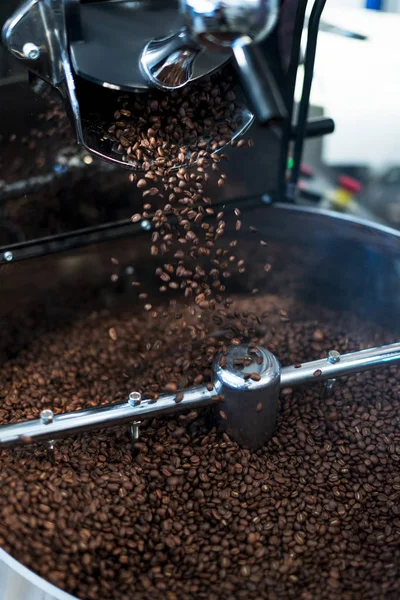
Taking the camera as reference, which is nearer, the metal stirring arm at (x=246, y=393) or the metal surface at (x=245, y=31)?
the metal surface at (x=245, y=31)

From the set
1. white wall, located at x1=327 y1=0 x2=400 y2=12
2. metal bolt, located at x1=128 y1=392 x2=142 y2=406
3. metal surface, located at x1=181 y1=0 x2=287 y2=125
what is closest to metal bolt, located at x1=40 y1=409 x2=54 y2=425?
metal bolt, located at x1=128 y1=392 x2=142 y2=406

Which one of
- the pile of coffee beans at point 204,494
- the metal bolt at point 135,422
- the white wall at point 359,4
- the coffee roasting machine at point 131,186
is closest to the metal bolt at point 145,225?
the coffee roasting machine at point 131,186

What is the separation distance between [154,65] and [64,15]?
0.13 meters

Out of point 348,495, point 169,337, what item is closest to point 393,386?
point 348,495

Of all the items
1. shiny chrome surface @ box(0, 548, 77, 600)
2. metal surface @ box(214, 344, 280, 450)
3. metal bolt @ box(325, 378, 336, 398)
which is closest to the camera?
shiny chrome surface @ box(0, 548, 77, 600)

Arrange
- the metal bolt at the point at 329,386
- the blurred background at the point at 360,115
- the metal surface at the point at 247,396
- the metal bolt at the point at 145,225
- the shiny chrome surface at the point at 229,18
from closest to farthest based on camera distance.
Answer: the shiny chrome surface at the point at 229,18
the metal surface at the point at 247,396
the metal bolt at the point at 329,386
the metal bolt at the point at 145,225
the blurred background at the point at 360,115

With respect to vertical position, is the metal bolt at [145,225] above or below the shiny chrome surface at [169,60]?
below

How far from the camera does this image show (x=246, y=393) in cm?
103

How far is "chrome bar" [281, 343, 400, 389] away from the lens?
3.42ft

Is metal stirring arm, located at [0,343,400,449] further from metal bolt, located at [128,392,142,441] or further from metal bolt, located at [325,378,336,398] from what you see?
metal bolt, located at [325,378,336,398]

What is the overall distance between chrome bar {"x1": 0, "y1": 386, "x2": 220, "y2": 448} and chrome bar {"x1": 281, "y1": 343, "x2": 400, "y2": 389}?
5.3 inches

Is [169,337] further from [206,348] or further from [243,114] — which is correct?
[243,114]

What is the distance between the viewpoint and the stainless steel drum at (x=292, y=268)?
4.23 feet

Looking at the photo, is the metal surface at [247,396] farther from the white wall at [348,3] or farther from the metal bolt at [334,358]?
the white wall at [348,3]
